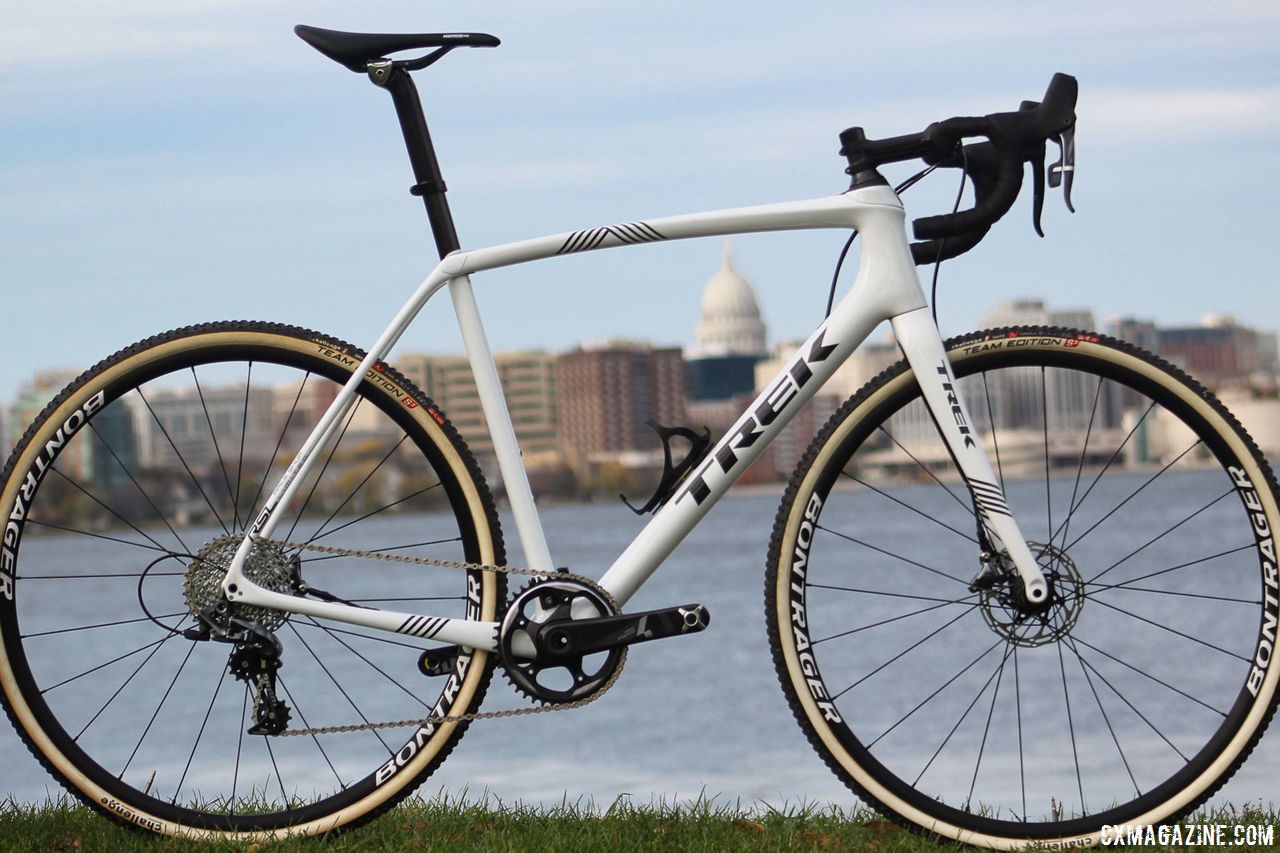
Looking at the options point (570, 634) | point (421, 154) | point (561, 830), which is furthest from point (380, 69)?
point (561, 830)

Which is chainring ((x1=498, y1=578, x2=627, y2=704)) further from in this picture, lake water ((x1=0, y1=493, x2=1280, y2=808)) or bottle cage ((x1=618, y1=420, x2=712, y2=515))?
lake water ((x1=0, y1=493, x2=1280, y2=808))

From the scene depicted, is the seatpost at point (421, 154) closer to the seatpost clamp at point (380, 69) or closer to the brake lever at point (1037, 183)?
the seatpost clamp at point (380, 69)

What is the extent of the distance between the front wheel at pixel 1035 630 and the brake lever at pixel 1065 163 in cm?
37

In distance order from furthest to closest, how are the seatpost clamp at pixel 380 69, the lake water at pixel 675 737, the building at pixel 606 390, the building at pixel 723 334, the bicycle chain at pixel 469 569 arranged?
the building at pixel 723 334 < the building at pixel 606 390 < the lake water at pixel 675 737 < the seatpost clamp at pixel 380 69 < the bicycle chain at pixel 469 569

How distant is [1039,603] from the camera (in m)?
3.47

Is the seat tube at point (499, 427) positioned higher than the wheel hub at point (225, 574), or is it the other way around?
the seat tube at point (499, 427)

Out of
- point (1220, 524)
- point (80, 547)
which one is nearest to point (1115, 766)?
point (1220, 524)

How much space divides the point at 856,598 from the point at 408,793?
44832 millimetres

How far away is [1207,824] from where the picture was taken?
3.87m

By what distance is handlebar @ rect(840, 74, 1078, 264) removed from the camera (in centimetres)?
354

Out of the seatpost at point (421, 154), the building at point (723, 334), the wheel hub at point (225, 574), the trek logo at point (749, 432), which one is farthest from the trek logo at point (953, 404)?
the building at point (723, 334)

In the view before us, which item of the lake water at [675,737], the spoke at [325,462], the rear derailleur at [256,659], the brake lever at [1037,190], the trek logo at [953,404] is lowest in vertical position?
the lake water at [675,737]

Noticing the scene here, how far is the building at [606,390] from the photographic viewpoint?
210 feet

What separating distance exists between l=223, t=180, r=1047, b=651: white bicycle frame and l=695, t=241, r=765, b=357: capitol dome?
308 ft
